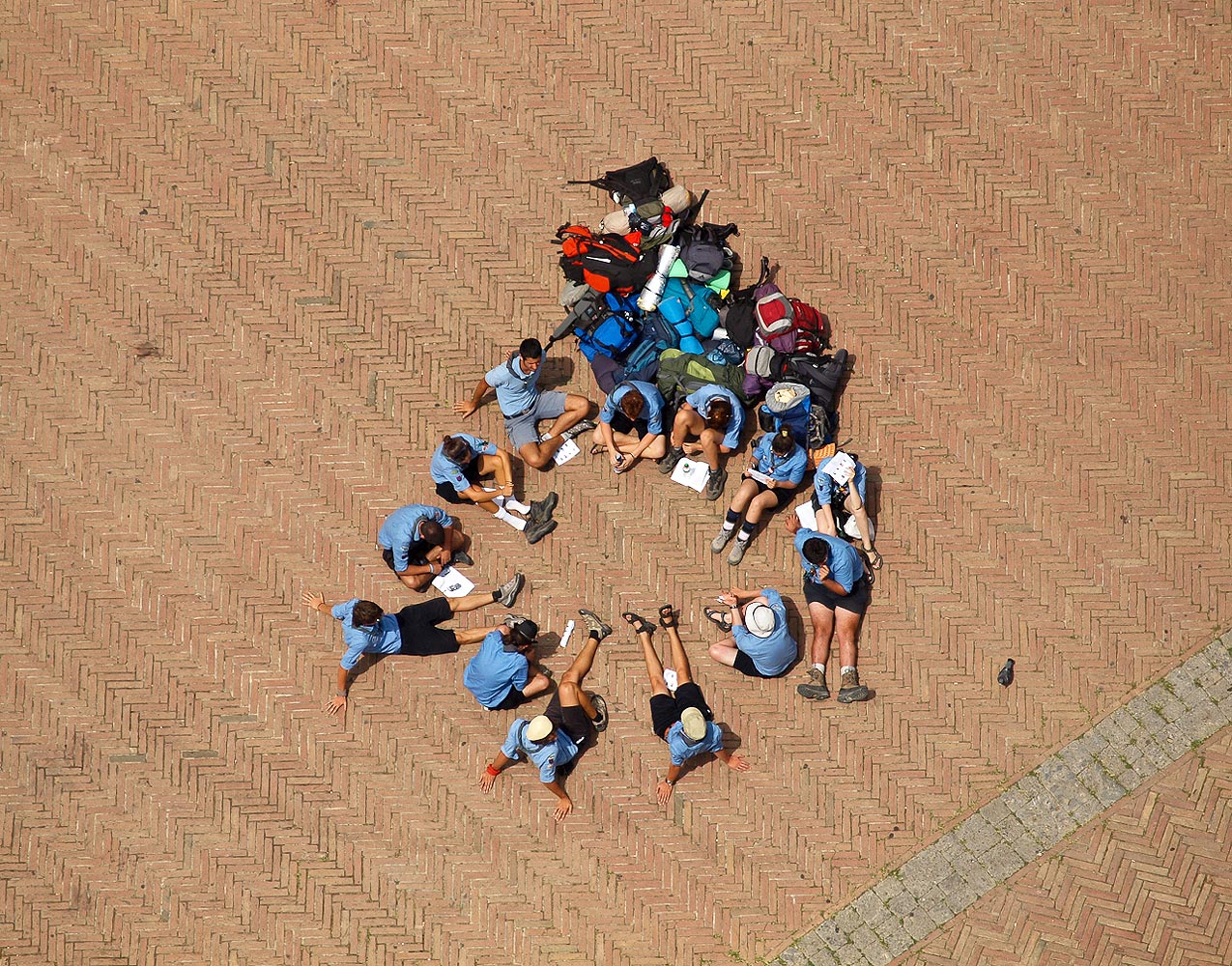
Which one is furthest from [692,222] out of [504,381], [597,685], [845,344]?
[597,685]

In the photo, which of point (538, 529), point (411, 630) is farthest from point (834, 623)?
point (411, 630)

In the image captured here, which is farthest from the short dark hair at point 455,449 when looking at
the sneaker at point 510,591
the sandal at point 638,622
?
the sandal at point 638,622

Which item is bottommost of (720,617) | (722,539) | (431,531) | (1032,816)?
(1032,816)

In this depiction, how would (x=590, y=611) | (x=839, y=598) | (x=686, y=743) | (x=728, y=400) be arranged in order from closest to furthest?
(x=686, y=743) < (x=728, y=400) < (x=839, y=598) < (x=590, y=611)

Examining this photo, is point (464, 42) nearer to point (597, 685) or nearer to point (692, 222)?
point (692, 222)

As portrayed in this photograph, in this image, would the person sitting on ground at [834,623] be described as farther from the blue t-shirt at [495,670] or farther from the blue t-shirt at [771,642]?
the blue t-shirt at [495,670]

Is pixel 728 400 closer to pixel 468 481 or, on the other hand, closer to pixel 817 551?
pixel 817 551

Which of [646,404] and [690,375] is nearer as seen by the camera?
[646,404]

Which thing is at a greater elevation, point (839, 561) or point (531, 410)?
point (531, 410)

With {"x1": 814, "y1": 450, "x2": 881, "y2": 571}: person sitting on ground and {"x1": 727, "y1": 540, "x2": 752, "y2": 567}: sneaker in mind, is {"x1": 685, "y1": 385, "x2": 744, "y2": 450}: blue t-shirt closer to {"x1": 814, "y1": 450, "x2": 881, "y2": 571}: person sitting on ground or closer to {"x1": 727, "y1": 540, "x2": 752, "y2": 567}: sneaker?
{"x1": 814, "y1": 450, "x2": 881, "y2": 571}: person sitting on ground
